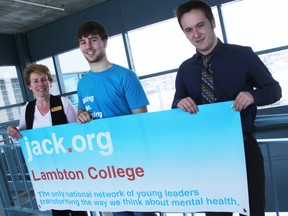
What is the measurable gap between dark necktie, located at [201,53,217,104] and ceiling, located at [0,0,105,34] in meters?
6.13

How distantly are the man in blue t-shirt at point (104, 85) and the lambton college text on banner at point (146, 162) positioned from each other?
85 millimetres

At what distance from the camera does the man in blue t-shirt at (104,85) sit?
174 centimetres

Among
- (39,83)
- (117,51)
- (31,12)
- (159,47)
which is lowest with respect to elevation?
(39,83)

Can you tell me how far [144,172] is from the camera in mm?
1739

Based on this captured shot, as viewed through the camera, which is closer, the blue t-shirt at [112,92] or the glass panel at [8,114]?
the blue t-shirt at [112,92]

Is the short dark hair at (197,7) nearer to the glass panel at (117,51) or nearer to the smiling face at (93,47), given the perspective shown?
the smiling face at (93,47)

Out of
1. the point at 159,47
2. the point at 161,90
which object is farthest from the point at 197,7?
the point at 161,90

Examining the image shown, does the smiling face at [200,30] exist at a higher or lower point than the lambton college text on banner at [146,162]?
higher

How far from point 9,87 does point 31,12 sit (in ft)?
8.76

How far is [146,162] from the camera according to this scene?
172cm

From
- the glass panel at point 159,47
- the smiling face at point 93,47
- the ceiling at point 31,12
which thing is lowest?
the smiling face at point 93,47

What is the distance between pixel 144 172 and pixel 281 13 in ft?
20.3

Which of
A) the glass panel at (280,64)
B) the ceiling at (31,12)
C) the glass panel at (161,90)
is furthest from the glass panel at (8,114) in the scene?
the glass panel at (280,64)

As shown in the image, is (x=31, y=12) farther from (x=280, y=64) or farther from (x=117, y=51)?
(x=280, y=64)
